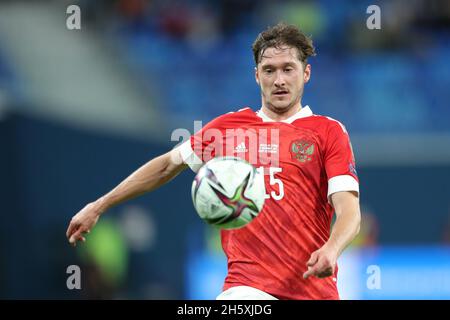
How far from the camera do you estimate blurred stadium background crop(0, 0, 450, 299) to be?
14.6 m

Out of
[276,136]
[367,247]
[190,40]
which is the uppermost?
[190,40]

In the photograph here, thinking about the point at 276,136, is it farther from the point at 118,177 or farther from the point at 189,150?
the point at 118,177

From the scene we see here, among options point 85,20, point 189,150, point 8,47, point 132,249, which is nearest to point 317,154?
point 189,150

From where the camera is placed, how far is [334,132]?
677 centimetres

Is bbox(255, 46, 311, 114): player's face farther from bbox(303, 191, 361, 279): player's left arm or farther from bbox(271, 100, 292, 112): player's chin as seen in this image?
bbox(303, 191, 361, 279): player's left arm

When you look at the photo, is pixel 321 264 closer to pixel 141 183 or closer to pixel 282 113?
pixel 282 113

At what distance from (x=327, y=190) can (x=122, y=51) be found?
11607 mm

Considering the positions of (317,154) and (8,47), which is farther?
(8,47)

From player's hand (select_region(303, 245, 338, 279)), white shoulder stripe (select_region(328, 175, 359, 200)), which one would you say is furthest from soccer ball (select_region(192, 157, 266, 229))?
player's hand (select_region(303, 245, 338, 279))

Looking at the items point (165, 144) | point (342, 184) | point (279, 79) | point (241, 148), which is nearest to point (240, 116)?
point (241, 148)

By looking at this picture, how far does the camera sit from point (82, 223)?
22.9 feet

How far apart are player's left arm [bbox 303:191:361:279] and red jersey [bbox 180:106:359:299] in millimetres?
79

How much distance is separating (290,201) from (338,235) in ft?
2.07

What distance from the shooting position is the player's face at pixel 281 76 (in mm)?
6840
